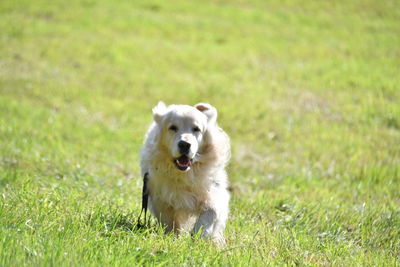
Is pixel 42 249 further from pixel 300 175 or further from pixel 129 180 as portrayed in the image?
pixel 300 175

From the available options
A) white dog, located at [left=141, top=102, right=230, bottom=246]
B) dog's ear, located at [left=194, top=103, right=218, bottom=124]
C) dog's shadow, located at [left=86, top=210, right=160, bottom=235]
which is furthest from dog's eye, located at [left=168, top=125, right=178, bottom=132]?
dog's shadow, located at [left=86, top=210, right=160, bottom=235]

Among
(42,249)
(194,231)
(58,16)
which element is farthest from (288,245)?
(58,16)

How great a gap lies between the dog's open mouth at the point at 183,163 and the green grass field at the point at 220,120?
0.68 metres

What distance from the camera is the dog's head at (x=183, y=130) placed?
5.48 metres

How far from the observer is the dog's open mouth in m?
5.51

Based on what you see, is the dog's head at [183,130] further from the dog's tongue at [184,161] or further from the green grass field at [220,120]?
the green grass field at [220,120]

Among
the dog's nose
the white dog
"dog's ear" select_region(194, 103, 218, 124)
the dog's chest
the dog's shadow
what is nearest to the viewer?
the dog's shadow

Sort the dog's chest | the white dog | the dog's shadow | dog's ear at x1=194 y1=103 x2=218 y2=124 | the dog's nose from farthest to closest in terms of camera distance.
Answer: dog's ear at x1=194 y1=103 x2=218 y2=124 → the dog's chest → the white dog → the dog's nose → the dog's shadow

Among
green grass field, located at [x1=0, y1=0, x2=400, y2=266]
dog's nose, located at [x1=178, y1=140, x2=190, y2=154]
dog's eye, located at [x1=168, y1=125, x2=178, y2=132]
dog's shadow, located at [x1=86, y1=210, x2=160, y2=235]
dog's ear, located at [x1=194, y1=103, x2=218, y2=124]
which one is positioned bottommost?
green grass field, located at [x1=0, y1=0, x2=400, y2=266]

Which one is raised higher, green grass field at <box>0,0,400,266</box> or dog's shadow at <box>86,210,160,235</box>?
dog's shadow at <box>86,210,160,235</box>

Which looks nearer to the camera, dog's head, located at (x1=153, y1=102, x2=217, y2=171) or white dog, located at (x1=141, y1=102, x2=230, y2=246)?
dog's head, located at (x1=153, y1=102, x2=217, y2=171)

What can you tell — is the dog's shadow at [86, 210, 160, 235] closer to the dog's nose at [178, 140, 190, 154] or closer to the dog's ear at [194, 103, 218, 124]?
the dog's nose at [178, 140, 190, 154]

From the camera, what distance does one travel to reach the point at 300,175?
402 inches

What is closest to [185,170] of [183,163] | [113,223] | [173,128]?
[183,163]
